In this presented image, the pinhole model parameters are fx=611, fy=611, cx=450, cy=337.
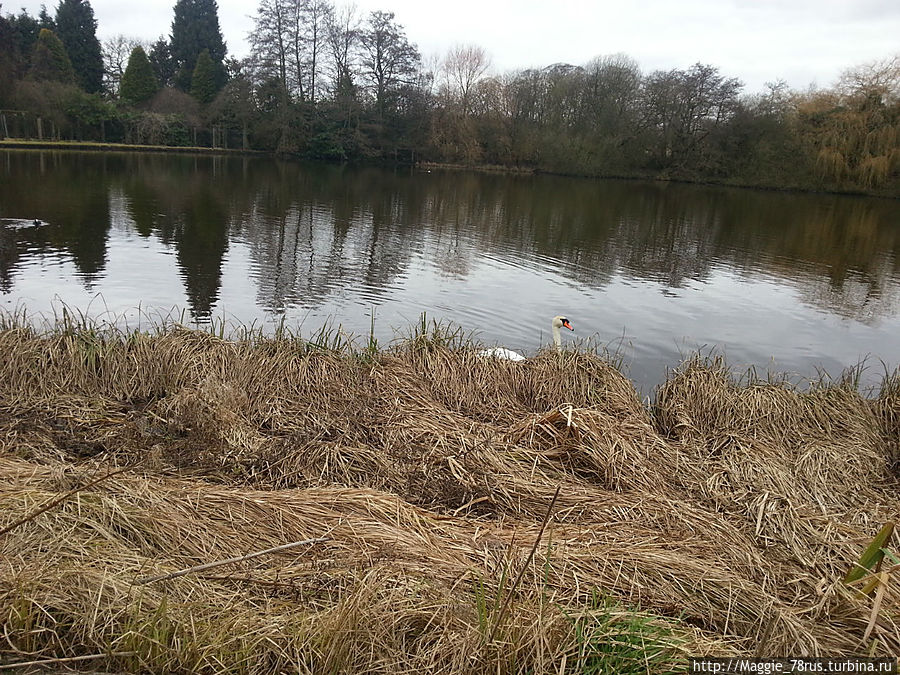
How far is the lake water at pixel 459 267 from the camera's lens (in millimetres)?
9781

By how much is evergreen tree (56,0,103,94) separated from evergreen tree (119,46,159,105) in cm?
603

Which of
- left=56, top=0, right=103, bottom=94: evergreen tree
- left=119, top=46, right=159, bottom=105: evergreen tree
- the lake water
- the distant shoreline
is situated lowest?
the lake water

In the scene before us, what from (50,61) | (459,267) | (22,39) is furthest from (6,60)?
(459,267)

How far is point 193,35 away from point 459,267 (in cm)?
5966

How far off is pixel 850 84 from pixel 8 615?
56375mm

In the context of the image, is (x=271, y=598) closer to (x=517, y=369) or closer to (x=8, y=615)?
(x=8, y=615)

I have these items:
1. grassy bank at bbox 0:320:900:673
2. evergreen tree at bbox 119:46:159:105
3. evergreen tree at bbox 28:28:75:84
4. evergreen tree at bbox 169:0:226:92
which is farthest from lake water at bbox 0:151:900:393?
evergreen tree at bbox 169:0:226:92

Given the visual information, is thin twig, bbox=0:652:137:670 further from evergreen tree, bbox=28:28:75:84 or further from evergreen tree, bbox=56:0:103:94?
evergreen tree, bbox=56:0:103:94

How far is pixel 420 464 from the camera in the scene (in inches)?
152

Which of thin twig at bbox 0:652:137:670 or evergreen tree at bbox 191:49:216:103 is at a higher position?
evergreen tree at bbox 191:49:216:103

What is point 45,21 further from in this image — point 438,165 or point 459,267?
point 459,267

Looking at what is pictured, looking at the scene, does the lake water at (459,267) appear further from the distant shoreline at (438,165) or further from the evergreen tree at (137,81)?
the evergreen tree at (137,81)

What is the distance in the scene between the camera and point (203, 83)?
2034 inches

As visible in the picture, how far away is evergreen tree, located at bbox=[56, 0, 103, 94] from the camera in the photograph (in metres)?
51.6
